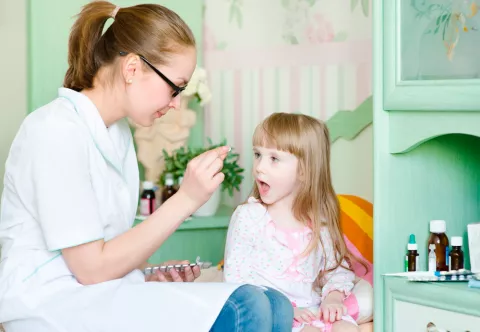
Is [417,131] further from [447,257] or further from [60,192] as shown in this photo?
[60,192]

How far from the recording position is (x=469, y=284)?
65.3 inches

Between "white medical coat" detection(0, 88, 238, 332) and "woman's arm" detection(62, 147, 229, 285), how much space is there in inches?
0.9

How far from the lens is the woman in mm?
1476

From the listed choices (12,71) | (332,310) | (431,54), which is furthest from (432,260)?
(12,71)

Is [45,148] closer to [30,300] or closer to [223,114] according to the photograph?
[30,300]

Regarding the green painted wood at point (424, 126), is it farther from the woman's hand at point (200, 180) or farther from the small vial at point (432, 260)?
the woman's hand at point (200, 180)

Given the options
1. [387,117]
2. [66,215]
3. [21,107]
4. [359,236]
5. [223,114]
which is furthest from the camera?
[223,114]

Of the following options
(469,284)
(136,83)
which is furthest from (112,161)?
(469,284)

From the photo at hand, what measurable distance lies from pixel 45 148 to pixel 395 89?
0.74 meters

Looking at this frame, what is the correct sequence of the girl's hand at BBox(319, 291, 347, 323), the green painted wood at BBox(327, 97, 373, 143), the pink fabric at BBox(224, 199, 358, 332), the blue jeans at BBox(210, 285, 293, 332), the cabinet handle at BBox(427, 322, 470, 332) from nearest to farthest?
the blue jeans at BBox(210, 285, 293, 332) → the cabinet handle at BBox(427, 322, 470, 332) → the girl's hand at BBox(319, 291, 347, 323) → the pink fabric at BBox(224, 199, 358, 332) → the green painted wood at BBox(327, 97, 373, 143)

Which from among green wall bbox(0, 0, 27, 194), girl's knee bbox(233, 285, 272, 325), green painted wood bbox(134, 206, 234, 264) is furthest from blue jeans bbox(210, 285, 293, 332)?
green wall bbox(0, 0, 27, 194)

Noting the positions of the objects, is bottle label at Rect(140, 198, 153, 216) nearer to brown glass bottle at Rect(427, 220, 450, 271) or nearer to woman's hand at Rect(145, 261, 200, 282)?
woman's hand at Rect(145, 261, 200, 282)

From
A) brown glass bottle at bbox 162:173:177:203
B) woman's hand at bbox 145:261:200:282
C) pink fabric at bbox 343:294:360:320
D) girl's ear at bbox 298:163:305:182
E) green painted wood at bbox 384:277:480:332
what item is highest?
girl's ear at bbox 298:163:305:182

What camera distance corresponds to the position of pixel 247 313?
1459 mm
